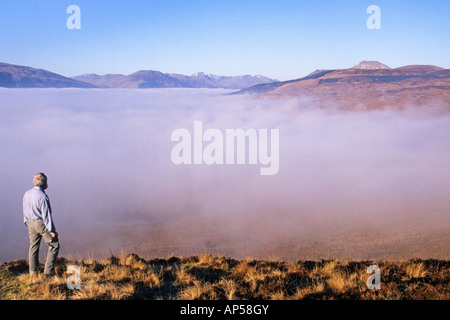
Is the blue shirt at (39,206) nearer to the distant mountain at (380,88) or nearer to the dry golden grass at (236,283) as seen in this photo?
the dry golden grass at (236,283)

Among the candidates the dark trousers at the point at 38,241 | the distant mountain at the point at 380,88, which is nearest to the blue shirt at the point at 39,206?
the dark trousers at the point at 38,241

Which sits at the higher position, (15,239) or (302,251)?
(302,251)

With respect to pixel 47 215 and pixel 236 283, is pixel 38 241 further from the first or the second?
pixel 236 283
